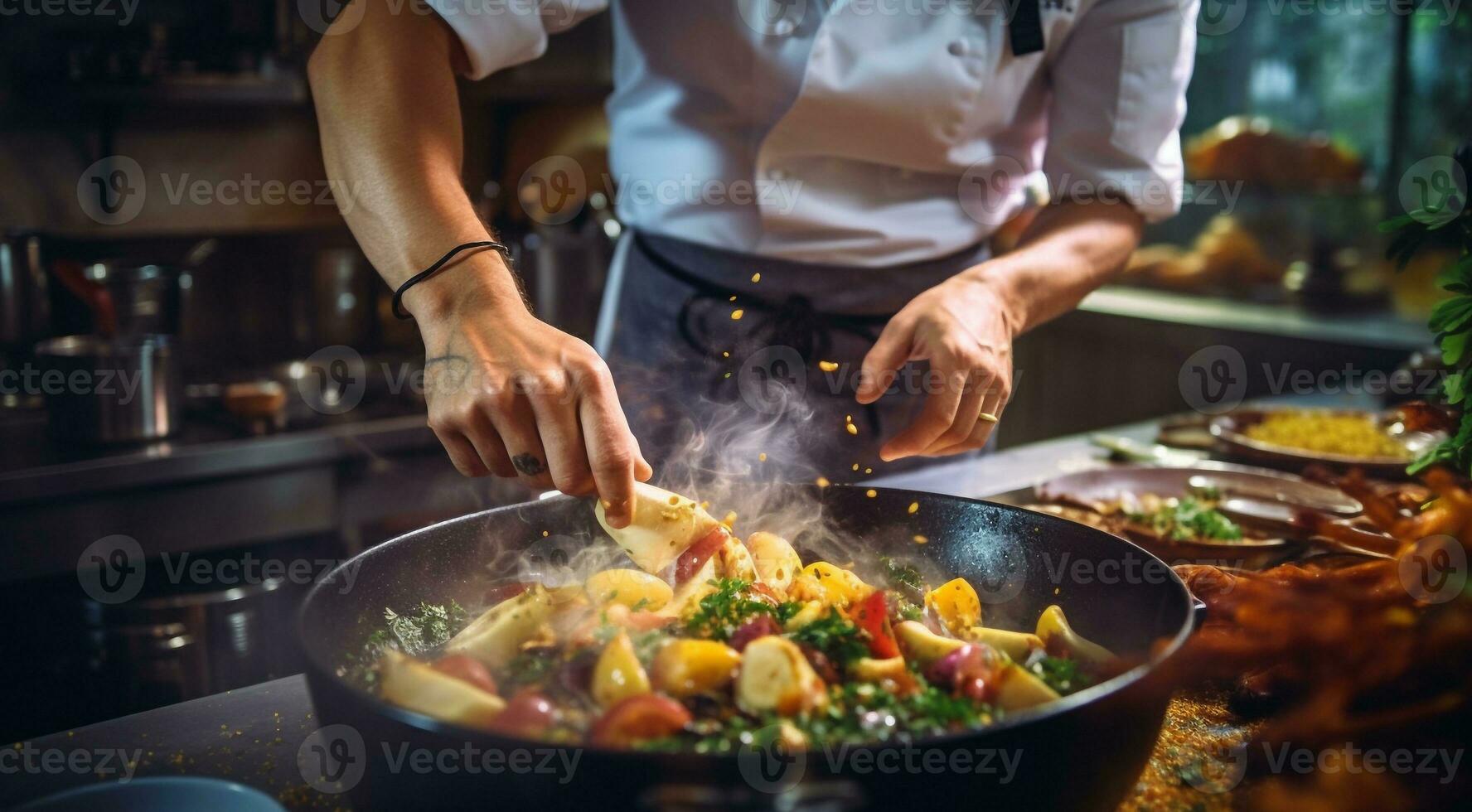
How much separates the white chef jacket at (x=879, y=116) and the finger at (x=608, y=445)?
36.6 inches

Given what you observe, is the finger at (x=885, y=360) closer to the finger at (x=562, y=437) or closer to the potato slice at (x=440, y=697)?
the finger at (x=562, y=437)

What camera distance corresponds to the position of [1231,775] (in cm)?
110

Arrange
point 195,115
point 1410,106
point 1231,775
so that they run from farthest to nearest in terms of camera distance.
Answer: point 1410,106 < point 195,115 < point 1231,775

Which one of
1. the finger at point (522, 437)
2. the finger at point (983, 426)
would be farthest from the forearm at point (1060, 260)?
the finger at point (522, 437)

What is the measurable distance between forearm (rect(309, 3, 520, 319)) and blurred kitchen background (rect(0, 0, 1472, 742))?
1853 mm

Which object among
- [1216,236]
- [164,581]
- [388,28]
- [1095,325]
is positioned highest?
[388,28]

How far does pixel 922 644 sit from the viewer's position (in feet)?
3.77

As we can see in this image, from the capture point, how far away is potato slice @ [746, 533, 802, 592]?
139cm

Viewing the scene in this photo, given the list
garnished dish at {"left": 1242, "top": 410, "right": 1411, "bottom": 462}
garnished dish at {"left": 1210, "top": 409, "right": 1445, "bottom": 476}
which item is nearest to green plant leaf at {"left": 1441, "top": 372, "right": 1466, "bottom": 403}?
garnished dish at {"left": 1210, "top": 409, "right": 1445, "bottom": 476}

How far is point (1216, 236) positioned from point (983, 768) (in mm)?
5021

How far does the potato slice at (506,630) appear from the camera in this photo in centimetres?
115

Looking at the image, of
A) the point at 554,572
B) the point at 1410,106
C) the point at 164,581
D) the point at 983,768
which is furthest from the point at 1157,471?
the point at 1410,106

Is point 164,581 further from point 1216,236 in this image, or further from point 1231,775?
point 1216,236

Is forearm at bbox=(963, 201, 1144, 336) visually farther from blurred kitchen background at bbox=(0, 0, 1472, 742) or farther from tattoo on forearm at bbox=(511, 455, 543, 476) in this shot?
blurred kitchen background at bbox=(0, 0, 1472, 742)
